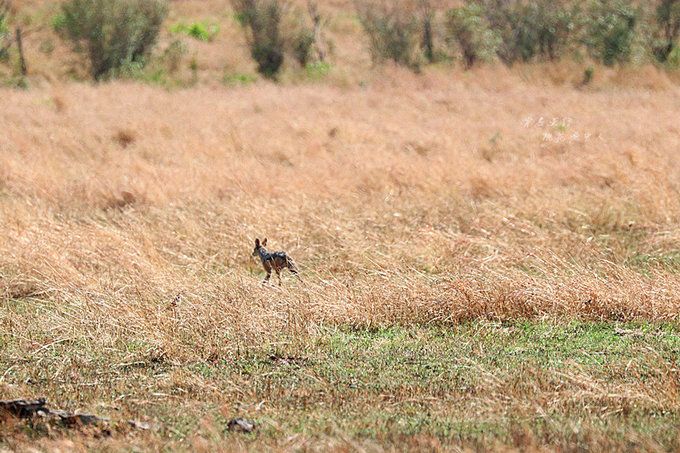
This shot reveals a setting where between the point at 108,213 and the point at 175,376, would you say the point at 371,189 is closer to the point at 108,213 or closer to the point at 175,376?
the point at 108,213

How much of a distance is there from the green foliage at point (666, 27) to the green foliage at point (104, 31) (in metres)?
14.8

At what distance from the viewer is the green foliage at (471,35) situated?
71.3ft

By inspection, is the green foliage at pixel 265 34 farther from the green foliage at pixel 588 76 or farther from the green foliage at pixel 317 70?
the green foliage at pixel 588 76

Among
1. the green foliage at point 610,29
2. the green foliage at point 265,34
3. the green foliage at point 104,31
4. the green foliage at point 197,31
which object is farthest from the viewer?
the green foliage at point 197,31

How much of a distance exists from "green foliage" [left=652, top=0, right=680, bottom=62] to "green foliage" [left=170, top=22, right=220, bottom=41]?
15.6 m

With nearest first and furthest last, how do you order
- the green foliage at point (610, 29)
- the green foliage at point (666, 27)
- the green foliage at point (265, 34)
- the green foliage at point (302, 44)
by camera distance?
the green foliage at point (610, 29)
the green foliage at point (666, 27)
the green foliage at point (265, 34)
the green foliage at point (302, 44)

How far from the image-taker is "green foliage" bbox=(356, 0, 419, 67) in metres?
22.9

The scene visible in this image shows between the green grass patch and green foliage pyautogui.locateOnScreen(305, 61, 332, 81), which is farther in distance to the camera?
green foliage pyautogui.locateOnScreen(305, 61, 332, 81)

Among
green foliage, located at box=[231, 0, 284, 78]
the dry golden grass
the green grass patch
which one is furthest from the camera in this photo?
green foliage, located at box=[231, 0, 284, 78]

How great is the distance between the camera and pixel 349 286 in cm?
549

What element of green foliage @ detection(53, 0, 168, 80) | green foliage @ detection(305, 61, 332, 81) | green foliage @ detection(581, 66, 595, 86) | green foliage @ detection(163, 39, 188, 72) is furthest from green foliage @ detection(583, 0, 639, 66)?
green foliage @ detection(53, 0, 168, 80)

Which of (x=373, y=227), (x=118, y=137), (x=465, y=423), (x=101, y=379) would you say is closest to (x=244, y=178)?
(x=373, y=227)

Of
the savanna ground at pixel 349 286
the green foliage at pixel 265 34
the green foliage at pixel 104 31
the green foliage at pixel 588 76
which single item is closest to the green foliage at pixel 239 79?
the green foliage at pixel 265 34

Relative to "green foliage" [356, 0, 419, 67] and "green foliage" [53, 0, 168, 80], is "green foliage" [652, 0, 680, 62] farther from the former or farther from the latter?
"green foliage" [53, 0, 168, 80]
